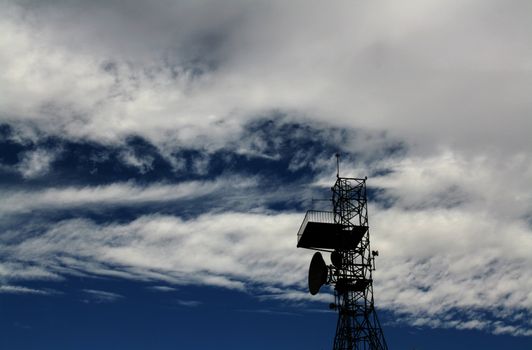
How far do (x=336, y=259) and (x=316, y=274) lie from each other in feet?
8.51

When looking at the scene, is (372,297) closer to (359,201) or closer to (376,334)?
(376,334)

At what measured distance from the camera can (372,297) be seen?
2598 inches

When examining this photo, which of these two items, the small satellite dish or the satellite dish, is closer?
the satellite dish

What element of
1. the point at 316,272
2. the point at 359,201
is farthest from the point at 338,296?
the point at 359,201

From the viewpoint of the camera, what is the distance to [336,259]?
68.1m

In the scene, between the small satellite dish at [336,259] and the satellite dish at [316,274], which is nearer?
the satellite dish at [316,274]

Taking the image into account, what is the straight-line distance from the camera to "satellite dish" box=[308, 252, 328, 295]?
67.3m

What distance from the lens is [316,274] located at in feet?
223

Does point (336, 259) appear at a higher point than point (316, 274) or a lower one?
higher

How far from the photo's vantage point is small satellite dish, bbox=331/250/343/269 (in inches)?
2675

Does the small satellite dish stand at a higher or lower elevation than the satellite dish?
higher

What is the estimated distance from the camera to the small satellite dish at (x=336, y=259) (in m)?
67.9

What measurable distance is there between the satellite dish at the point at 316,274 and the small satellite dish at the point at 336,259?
1235 millimetres

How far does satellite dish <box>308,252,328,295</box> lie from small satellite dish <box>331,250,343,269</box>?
48.6 inches
